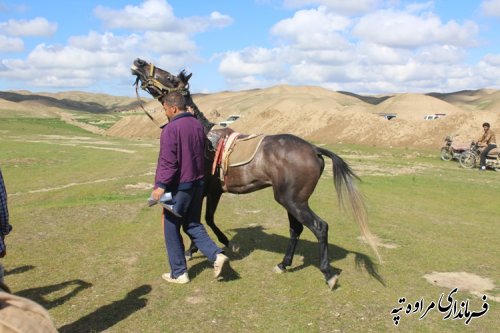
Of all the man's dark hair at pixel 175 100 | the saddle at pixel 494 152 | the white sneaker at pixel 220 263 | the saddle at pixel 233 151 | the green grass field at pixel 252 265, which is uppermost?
the man's dark hair at pixel 175 100

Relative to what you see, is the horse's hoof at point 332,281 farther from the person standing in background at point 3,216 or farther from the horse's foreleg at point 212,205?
the person standing in background at point 3,216

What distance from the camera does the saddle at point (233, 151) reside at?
23.0 feet

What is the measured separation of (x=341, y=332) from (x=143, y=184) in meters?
11.8

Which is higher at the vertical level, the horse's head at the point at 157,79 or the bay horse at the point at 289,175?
the horse's head at the point at 157,79

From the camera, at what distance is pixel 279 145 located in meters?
6.84

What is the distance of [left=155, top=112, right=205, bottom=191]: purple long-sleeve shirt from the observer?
19.0ft

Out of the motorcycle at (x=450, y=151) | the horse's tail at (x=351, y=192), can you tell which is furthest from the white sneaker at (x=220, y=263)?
the motorcycle at (x=450, y=151)

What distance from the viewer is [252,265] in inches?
281

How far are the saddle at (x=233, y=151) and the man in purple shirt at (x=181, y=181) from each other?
2.87 ft

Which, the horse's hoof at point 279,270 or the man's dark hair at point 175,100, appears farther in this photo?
the horse's hoof at point 279,270

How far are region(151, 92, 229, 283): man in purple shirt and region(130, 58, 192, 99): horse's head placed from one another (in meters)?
0.55

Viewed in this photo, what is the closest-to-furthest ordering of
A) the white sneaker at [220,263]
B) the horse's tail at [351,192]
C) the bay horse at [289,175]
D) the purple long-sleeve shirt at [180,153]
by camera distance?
the purple long-sleeve shirt at [180,153] < the white sneaker at [220,263] < the bay horse at [289,175] < the horse's tail at [351,192]

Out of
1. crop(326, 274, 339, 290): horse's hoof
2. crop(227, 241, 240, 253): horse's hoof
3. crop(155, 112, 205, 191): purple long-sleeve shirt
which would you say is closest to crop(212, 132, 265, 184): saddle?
crop(155, 112, 205, 191): purple long-sleeve shirt

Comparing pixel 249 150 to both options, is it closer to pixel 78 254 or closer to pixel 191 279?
pixel 191 279
